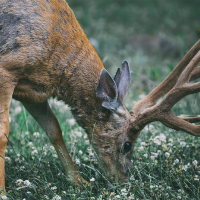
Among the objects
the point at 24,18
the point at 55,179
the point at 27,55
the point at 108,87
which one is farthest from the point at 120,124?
the point at 24,18

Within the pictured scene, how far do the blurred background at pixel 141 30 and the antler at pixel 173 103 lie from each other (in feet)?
12.4

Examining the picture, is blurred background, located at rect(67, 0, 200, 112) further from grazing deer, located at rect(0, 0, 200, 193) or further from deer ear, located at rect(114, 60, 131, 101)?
grazing deer, located at rect(0, 0, 200, 193)

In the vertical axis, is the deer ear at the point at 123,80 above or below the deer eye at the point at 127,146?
above

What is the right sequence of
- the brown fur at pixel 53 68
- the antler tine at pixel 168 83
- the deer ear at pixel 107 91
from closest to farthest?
the brown fur at pixel 53 68
the deer ear at pixel 107 91
the antler tine at pixel 168 83

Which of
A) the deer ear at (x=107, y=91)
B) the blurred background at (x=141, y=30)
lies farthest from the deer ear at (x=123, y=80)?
the blurred background at (x=141, y=30)

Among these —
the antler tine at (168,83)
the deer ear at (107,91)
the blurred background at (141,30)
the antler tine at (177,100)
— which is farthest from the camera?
the blurred background at (141,30)

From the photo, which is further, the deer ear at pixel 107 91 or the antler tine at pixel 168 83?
the antler tine at pixel 168 83

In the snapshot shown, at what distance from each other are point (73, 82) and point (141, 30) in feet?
32.7

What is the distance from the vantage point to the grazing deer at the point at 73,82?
283cm

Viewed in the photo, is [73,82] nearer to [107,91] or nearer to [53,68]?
[53,68]

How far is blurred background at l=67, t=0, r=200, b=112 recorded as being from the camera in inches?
360

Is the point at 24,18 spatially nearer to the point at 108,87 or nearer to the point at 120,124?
the point at 108,87

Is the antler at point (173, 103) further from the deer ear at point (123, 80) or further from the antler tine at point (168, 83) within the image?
the deer ear at point (123, 80)

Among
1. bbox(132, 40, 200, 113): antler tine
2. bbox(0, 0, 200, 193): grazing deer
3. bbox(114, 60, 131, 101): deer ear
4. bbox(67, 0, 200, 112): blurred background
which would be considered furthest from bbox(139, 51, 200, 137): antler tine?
bbox(67, 0, 200, 112): blurred background
